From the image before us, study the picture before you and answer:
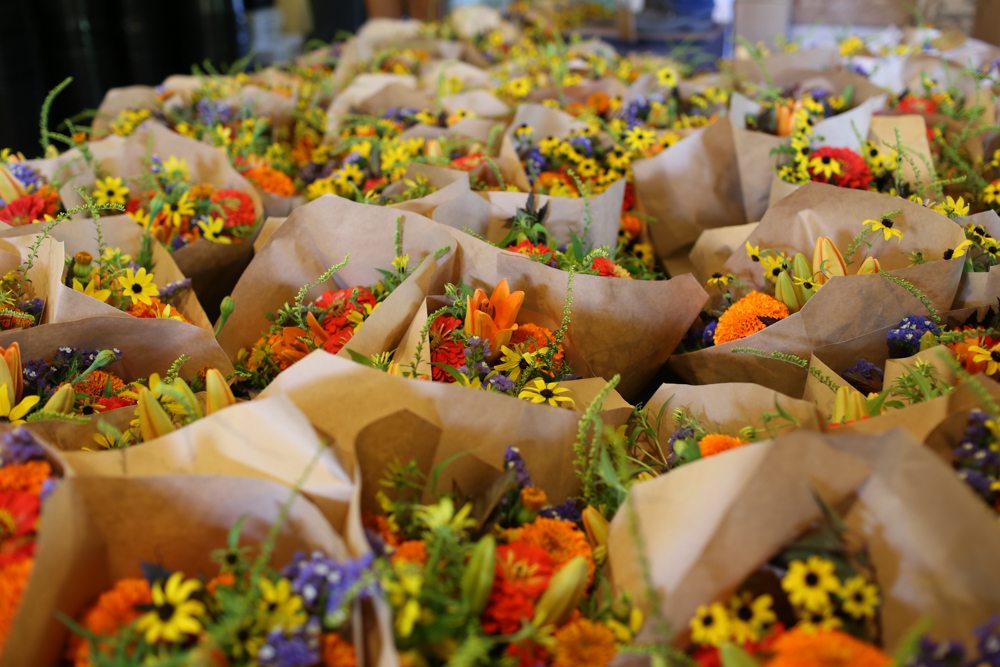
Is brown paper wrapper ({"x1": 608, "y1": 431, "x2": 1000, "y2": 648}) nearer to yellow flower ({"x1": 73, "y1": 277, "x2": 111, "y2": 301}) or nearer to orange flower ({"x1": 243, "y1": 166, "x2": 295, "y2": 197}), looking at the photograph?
yellow flower ({"x1": 73, "y1": 277, "x2": 111, "y2": 301})

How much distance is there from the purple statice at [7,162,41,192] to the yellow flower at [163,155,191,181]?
25 centimetres

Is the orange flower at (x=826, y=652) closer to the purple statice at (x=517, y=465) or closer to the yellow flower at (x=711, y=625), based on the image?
the yellow flower at (x=711, y=625)

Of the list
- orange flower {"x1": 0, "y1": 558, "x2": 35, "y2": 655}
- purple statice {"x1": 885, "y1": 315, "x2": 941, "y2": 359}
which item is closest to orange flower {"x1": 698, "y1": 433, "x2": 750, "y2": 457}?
purple statice {"x1": 885, "y1": 315, "x2": 941, "y2": 359}

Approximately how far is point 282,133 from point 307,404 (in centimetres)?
168

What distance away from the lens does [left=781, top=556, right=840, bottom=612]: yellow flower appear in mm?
703

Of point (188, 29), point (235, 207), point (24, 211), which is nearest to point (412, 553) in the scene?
point (235, 207)

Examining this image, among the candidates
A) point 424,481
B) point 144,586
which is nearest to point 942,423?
point 424,481

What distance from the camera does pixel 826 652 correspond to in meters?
0.65

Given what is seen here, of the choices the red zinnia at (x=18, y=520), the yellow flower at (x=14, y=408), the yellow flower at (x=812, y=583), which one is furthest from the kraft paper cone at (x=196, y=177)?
the yellow flower at (x=812, y=583)

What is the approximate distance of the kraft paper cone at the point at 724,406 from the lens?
37.4 inches

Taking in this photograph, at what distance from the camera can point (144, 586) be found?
28.7 inches

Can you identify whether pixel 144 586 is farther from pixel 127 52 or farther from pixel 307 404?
pixel 127 52

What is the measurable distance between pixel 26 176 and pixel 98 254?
0.42m

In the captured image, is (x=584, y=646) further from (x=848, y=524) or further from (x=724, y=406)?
(x=724, y=406)
